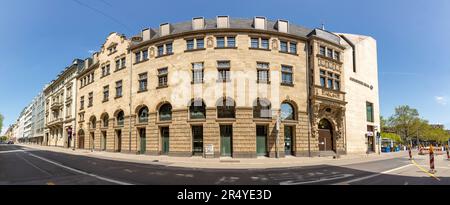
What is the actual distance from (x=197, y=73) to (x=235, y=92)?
4474mm

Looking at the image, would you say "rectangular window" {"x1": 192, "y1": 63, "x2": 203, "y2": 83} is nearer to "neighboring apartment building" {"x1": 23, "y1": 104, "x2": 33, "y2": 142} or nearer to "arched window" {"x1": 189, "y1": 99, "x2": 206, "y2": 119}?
"arched window" {"x1": 189, "y1": 99, "x2": 206, "y2": 119}

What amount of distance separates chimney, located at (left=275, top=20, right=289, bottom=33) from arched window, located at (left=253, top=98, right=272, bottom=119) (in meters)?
8.23

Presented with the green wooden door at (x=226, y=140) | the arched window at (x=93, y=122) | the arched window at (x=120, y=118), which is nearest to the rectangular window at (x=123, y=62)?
the arched window at (x=120, y=118)

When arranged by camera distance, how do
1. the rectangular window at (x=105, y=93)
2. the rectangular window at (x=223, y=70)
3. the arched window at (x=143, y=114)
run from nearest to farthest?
the rectangular window at (x=223, y=70), the arched window at (x=143, y=114), the rectangular window at (x=105, y=93)

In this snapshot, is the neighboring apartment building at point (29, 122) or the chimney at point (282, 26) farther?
the neighboring apartment building at point (29, 122)

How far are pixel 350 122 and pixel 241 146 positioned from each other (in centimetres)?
1616

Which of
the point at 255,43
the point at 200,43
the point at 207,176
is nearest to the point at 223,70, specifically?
the point at 200,43

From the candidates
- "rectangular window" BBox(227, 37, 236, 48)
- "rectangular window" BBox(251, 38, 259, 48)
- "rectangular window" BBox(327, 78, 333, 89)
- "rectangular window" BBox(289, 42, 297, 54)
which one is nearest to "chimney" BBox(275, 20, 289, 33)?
"rectangular window" BBox(289, 42, 297, 54)

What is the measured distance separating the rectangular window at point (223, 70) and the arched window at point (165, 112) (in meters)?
6.49

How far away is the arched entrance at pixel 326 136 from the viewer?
88.2ft

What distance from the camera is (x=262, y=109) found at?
23.6m

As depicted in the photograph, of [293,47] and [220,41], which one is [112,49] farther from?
[293,47]

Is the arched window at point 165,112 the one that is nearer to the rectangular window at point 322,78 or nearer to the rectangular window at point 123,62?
the rectangular window at point 123,62
